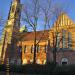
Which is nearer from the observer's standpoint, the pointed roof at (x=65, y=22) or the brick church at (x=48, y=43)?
the brick church at (x=48, y=43)

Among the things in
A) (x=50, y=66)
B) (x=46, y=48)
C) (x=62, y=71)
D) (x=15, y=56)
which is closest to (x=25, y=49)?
(x=15, y=56)

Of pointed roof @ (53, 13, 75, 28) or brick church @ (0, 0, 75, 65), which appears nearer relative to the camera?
brick church @ (0, 0, 75, 65)

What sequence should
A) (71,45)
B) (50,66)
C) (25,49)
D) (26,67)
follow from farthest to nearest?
(25,49)
(71,45)
(26,67)
(50,66)

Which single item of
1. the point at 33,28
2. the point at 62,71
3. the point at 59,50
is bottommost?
the point at 62,71

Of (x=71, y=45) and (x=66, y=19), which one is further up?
(x=66, y=19)

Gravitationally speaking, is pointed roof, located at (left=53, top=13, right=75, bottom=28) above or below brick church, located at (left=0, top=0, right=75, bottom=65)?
above

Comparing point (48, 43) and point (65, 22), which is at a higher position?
point (65, 22)

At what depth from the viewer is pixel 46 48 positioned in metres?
60.8

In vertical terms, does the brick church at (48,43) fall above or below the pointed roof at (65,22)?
below

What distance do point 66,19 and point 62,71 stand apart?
924 inches

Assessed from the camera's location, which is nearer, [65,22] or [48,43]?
[65,22]

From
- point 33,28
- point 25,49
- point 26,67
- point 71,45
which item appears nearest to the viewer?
point 26,67

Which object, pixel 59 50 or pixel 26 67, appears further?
pixel 59 50

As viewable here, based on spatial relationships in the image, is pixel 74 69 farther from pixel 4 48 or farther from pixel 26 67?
pixel 4 48
